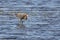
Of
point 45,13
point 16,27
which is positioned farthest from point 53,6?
point 16,27

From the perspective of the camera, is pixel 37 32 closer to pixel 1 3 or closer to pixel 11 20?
pixel 11 20

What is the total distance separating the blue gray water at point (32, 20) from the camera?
464 centimetres

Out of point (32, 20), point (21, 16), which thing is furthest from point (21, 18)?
point (32, 20)

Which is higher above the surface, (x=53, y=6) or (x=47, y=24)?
(x=53, y=6)

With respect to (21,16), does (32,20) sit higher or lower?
lower

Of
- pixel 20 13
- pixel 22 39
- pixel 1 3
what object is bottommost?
pixel 22 39

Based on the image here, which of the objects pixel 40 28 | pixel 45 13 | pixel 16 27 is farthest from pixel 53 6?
pixel 16 27

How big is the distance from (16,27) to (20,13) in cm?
33

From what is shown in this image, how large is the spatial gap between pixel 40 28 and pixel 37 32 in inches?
4.4

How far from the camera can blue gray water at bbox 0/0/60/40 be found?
4.64 m

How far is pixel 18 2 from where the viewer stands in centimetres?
465

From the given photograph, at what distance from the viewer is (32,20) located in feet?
15.3

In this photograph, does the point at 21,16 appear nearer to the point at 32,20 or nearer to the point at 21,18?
the point at 21,18

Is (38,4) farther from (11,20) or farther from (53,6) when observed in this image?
(11,20)
